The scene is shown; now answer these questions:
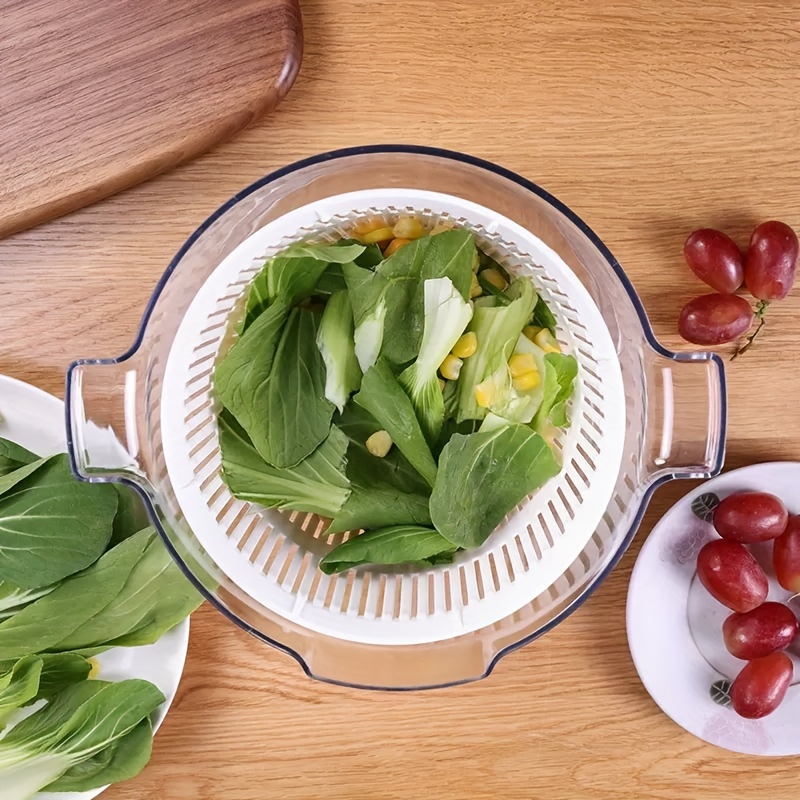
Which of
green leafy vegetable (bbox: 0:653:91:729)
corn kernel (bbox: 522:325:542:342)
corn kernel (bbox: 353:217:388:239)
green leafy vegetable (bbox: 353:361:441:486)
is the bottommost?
green leafy vegetable (bbox: 0:653:91:729)

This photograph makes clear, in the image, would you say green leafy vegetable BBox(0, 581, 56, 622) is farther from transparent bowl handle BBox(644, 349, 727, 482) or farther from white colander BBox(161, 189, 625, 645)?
transparent bowl handle BBox(644, 349, 727, 482)

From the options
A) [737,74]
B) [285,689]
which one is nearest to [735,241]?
[737,74]

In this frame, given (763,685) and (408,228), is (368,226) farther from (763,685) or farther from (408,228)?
(763,685)

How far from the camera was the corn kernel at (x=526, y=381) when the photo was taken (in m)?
0.71

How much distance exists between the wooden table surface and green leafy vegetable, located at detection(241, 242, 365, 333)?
14 cm

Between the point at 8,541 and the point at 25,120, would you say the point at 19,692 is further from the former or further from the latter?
the point at 25,120

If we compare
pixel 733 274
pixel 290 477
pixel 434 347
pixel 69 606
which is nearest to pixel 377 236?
pixel 434 347

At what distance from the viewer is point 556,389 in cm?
70

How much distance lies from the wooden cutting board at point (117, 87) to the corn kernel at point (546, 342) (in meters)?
0.32

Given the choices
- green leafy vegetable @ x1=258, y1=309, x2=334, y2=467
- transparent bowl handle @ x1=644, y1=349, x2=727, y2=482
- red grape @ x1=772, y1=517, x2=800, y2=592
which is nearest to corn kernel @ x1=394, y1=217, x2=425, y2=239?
green leafy vegetable @ x1=258, y1=309, x2=334, y2=467

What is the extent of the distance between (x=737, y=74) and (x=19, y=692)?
0.85m

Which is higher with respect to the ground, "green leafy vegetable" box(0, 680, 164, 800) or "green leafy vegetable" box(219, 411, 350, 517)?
"green leafy vegetable" box(219, 411, 350, 517)

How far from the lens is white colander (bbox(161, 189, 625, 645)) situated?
0.66m

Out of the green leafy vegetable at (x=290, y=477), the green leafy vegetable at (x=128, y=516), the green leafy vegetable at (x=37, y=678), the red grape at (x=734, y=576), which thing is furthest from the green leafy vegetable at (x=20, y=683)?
the red grape at (x=734, y=576)
